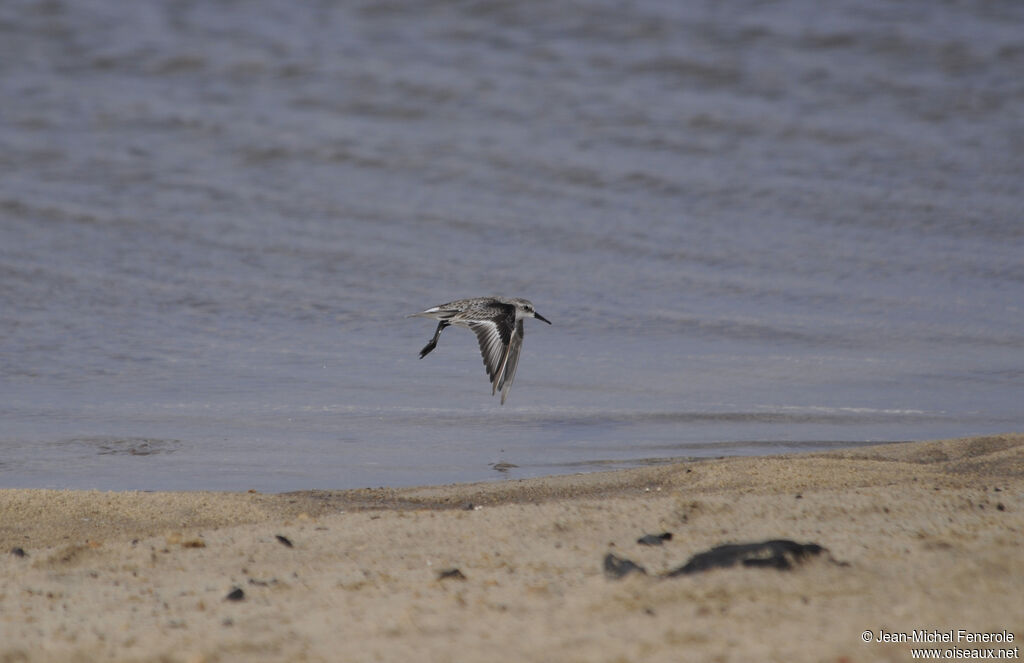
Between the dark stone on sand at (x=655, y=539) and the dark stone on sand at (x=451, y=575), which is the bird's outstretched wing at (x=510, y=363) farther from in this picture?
the dark stone on sand at (x=451, y=575)

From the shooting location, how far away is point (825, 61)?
54.0 ft

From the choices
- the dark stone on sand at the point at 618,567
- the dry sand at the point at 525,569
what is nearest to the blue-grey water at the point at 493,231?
the dry sand at the point at 525,569

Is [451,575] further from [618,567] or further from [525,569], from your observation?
[618,567]

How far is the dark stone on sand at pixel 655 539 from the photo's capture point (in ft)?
13.2

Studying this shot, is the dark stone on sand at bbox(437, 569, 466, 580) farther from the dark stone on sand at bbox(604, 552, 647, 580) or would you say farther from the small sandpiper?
the small sandpiper

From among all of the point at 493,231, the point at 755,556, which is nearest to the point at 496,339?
the point at 755,556

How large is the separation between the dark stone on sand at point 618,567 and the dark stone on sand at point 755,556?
10 centimetres

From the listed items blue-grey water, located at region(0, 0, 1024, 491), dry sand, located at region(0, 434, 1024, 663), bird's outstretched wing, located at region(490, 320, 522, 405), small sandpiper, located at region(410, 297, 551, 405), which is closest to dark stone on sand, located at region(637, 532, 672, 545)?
dry sand, located at region(0, 434, 1024, 663)

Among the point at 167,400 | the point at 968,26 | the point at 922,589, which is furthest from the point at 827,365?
the point at 968,26

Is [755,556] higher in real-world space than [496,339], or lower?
lower

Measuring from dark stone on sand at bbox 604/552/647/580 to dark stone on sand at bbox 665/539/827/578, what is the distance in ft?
0.32

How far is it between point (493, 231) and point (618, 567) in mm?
7553

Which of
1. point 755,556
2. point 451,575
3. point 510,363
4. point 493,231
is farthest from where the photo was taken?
point 493,231

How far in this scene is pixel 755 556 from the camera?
11.5 feet
